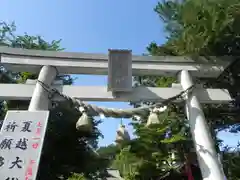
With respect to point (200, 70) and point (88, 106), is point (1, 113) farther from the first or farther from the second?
point (200, 70)

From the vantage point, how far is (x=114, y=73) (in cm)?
453

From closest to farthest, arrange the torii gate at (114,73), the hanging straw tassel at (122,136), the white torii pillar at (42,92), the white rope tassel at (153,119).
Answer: the hanging straw tassel at (122,136) < the white rope tassel at (153,119) < the white torii pillar at (42,92) < the torii gate at (114,73)

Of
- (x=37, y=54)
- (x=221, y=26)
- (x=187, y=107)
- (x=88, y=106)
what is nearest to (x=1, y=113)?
(x=37, y=54)

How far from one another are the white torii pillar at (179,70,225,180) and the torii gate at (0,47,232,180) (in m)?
0.01

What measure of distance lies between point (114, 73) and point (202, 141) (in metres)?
1.70

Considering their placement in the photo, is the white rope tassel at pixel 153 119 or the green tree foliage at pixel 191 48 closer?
the white rope tassel at pixel 153 119

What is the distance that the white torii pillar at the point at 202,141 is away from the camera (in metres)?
3.73

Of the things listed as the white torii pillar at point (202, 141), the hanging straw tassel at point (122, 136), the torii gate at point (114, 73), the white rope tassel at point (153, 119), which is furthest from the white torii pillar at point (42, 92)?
the white torii pillar at point (202, 141)

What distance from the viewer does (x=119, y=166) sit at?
492 centimetres

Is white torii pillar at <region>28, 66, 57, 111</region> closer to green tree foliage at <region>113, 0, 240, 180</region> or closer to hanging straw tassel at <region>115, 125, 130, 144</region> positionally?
hanging straw tassel at <region>115, 125, 130, 144</region>

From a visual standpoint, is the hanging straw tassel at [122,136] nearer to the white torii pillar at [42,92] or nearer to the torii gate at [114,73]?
the torii gate at [114,73]

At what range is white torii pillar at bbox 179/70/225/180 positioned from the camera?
3.73 metres

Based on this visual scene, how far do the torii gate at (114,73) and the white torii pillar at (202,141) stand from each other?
0.01 meters

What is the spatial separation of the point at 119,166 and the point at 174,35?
8.82ft
